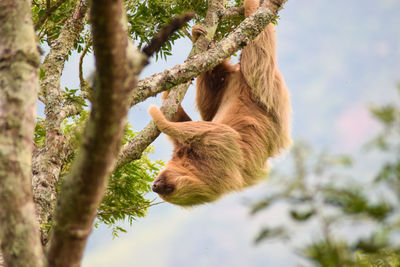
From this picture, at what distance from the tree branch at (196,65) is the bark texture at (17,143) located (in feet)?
4.82

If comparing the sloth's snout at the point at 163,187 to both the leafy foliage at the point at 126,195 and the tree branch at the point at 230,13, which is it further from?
the tree branch at the point at 230,13

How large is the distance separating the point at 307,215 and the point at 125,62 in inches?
31.4

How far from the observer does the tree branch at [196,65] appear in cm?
332

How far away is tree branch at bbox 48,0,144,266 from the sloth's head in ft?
9.54

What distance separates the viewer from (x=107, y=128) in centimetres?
138

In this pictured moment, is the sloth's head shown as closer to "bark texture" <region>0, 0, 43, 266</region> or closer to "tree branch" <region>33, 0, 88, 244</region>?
"tree branch" <region>33, 0, 88, 244</region>

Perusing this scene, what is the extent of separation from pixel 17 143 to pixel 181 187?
9.73 feet

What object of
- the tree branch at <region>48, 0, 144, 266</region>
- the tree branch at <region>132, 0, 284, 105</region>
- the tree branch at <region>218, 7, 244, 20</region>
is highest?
the tree branch at <region>218, 7, 244, 20</region>

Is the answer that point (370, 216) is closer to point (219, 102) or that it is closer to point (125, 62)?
point (125, 62)

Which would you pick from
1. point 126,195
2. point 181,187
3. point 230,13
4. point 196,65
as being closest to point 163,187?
point 181,187

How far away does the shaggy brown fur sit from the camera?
14.8ft

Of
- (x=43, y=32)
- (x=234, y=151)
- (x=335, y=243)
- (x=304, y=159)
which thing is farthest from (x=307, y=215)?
(x=43, y=32)

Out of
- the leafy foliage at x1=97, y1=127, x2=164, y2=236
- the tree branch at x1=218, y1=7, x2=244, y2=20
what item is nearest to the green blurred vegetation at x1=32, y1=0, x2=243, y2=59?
the tree branch at x1=218, y1=7, x2=244, y2=20

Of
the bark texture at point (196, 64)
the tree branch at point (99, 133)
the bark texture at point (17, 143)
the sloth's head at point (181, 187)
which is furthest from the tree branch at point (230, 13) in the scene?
the tree branch at point (99, 133)
